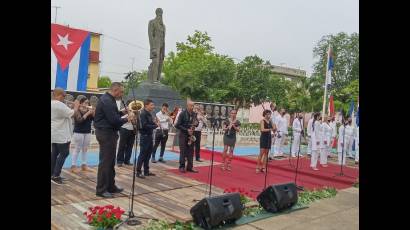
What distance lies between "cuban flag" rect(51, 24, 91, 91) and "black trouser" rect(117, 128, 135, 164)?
6.52 ft

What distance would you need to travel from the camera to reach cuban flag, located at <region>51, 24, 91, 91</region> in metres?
Answer: 7.33

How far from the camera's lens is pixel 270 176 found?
10430 mm

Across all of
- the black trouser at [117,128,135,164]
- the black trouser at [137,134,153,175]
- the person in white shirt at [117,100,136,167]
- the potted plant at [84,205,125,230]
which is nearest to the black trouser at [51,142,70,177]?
the black trouser at [137,134,153,175]

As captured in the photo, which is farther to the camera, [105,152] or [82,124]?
[82,124]

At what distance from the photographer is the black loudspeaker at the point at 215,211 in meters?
5.20

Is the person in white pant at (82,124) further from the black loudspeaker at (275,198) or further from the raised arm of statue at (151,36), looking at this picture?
the raised arm of statue at (151,36)

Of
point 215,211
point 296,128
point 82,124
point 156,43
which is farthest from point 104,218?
point 296,128

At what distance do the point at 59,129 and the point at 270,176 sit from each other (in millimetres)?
5904

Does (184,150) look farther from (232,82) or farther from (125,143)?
(232,82)

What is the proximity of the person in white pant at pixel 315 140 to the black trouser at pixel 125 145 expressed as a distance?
6.21 meters
